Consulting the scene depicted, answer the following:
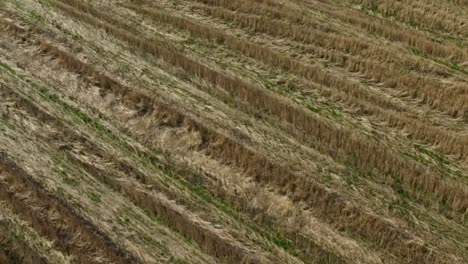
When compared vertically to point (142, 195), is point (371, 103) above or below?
above

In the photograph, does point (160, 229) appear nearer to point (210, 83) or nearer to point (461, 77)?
point (210, 83)

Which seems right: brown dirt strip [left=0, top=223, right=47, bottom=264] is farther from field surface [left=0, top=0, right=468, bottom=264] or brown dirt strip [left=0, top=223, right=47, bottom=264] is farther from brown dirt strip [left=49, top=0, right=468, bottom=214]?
brown dirt strip [left=49, top=0, right=468, bottom=214]

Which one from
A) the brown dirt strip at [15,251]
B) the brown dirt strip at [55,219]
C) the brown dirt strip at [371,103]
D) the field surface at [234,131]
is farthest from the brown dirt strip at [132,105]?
the brown dirt strip at [371,103]

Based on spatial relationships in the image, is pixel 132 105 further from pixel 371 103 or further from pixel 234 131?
pixel 371 103

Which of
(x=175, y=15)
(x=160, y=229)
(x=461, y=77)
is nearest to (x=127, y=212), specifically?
(x=160, y=229)

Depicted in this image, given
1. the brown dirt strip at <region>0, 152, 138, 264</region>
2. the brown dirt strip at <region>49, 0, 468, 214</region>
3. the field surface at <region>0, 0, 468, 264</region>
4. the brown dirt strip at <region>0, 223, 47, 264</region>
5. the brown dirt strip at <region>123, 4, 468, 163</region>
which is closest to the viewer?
the brown dirt strip at <region>0, 223, 47, 264</region>

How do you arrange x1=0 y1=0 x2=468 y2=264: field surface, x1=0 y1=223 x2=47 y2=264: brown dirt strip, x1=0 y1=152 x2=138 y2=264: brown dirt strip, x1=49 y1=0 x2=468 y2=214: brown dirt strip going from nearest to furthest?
x1=0 y1=223 x2=47 y2=264: brown dirt strip, x1=0 y1=152 x2=138 y2=264: brown dirt strip, x1=0 y1=0 x2=468 y2=264: field surface, x1=49 y1=0 x2=468 y2=214: brown dirt strip

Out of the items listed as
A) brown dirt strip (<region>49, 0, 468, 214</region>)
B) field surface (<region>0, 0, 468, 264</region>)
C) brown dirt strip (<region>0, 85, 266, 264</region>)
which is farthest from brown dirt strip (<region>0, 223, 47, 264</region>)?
brown dirt strip (<region>49, 0, 468, 214</region>)

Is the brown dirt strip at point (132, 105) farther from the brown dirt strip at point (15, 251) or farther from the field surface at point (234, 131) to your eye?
the brown dirt strip at point (15, 251)

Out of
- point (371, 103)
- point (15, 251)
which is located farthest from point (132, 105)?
point (371, 103)
